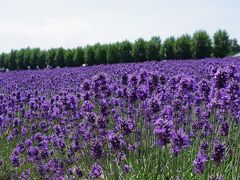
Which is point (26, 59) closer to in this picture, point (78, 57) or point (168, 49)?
point (78, 57)

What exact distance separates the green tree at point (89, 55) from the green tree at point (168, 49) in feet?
24.9

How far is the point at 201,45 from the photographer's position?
107ft

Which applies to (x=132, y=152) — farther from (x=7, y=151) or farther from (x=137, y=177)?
(x=7, y=151)

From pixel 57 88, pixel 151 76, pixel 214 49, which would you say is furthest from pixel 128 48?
pixel 151 76

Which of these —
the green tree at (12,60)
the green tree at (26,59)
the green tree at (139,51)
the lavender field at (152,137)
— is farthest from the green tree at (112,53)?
the lavender field at (152,137)

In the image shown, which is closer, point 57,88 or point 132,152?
point 132,152

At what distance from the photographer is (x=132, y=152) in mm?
5418

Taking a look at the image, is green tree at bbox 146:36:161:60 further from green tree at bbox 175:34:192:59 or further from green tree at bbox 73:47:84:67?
green tree at bbox 73:47:84:67

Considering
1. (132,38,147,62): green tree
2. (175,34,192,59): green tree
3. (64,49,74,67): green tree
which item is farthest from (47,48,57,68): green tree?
(175,34,192,59): green tree

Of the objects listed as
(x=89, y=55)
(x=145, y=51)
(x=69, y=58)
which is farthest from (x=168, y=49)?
(x=69, y=58)

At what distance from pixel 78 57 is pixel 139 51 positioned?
7.55 meters

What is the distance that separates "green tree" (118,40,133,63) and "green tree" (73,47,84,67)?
17.4 feet

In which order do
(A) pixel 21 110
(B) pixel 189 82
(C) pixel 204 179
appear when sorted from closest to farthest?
(C) pixel 204 179 < (B) pixel 189 82 < (A) pixel 21 110

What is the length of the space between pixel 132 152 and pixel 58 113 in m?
2.93
